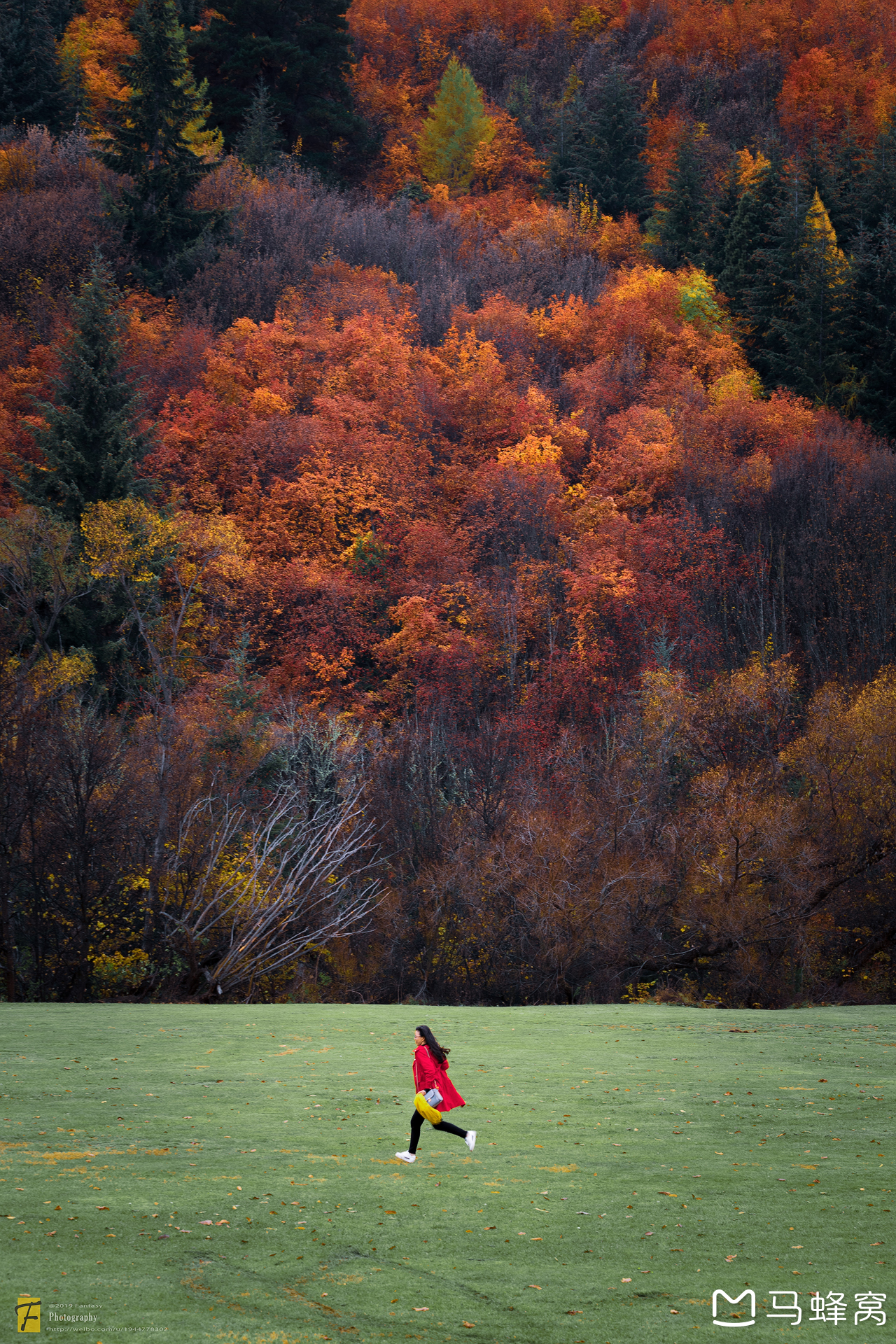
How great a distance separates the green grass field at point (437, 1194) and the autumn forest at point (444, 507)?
53.7 ft

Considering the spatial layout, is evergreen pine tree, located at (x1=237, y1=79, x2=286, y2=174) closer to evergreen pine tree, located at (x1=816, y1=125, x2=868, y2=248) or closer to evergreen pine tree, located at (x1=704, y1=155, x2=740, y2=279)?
evergreen pine tree, located at (x1=704, y1=155, x2=740, y2=279)

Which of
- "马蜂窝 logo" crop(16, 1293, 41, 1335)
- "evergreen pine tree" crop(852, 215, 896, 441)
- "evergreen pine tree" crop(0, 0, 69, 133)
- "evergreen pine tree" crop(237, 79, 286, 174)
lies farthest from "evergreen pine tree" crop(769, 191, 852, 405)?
"马蜂窝 logo" crop(16, 1293, 41, 1335)

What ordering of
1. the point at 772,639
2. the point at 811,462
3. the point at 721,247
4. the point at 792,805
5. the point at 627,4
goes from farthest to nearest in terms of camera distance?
the point at 627,4 → the point at 721,247 → the point at 811,462 → the point at 772,639 → the point at 792,805

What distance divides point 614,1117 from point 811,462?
49.5 meters

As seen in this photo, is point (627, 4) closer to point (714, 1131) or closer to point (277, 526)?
point (277, 526)

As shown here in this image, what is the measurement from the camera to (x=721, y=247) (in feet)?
234

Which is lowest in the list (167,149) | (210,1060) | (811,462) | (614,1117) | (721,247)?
(210,1060)

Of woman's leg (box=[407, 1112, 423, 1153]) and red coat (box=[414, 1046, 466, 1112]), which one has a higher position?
red coat (box=[414, 1046, 466, 1112])

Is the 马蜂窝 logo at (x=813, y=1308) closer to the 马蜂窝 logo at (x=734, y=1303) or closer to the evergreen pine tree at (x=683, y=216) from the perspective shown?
the 马蜂窝 logo at (x=734, y=1303)

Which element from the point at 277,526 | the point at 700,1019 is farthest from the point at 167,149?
the point at 700,1019

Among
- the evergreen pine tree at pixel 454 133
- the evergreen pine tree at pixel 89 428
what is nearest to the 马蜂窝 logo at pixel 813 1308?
the evergreen pine tree at pixel 89 428

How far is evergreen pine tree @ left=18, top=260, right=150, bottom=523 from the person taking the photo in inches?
1969

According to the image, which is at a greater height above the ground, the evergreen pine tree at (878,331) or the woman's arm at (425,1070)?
the evergreen pine tree at (878,331)

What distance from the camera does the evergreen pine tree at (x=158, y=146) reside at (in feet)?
212
